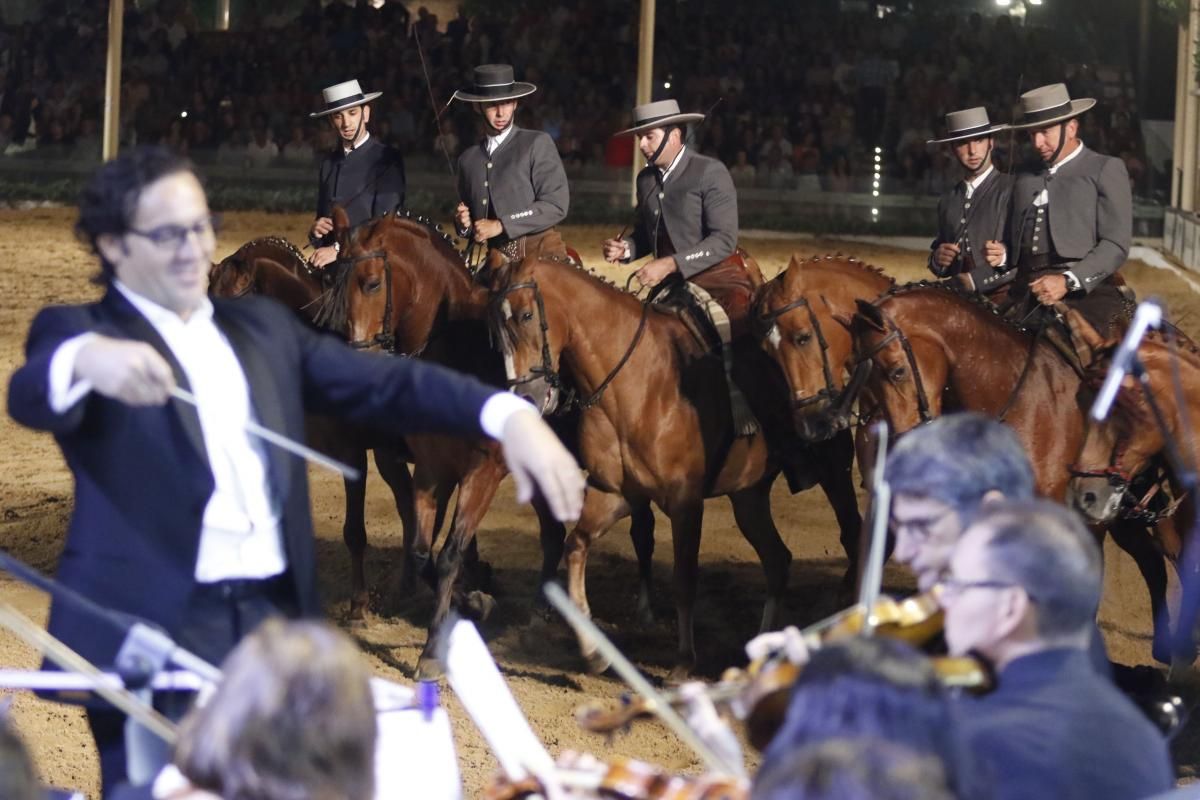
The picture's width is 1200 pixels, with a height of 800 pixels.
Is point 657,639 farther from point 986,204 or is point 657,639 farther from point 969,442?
point 969,442

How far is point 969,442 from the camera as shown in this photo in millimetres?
3172

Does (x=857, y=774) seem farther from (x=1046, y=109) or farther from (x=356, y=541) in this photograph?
(x=356, y=541)

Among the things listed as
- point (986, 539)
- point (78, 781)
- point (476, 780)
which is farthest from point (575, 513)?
point (78, 781)

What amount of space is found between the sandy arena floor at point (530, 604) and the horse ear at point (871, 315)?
1809 mm

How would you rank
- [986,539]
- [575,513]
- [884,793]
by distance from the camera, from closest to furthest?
[884,793]
[986,539]
[575,513]

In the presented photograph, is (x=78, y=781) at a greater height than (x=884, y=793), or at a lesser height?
lesser

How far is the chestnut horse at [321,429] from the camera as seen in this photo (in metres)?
8.52

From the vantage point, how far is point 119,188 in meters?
3.01

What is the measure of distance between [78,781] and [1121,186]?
16.9ft

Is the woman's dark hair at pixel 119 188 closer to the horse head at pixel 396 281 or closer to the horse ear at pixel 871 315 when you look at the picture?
the horse ear at pixel 871 315

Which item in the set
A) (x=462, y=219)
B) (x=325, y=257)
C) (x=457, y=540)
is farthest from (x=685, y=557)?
(x=325, y=257)

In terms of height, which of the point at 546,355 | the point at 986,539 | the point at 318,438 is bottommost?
the point at 318,438

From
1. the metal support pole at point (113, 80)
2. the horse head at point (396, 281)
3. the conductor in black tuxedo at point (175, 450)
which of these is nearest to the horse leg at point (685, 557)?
the horse head at point (396, 281)

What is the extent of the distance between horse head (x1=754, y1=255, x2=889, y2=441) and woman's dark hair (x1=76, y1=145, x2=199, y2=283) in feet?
14.7
